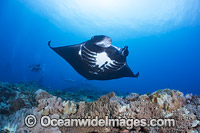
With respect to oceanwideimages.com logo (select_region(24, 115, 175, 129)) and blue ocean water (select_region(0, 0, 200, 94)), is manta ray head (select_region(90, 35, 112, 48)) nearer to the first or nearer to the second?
oceanwideimages.com logo (select_region(24, 115, 175, 129))

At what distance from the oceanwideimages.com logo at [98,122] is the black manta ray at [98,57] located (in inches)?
79.0

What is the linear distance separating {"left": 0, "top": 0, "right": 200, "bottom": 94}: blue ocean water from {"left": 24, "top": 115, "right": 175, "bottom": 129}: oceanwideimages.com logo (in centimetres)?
2027

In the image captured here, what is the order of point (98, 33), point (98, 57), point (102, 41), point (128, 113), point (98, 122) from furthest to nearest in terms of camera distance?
point (98, 33)
point (98, 57)
point (102, 41)
point (128, 113)
point (98, 122)

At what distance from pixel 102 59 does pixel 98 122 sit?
2.10 metres

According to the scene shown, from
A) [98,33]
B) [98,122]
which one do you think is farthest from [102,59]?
[98,33]

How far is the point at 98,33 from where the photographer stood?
57.6m

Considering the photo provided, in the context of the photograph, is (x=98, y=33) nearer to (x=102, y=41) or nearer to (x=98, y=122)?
(x=102, y=41)

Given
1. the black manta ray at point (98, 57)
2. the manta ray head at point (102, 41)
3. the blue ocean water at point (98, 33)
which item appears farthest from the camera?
the blue ocean water at point (98, 33)

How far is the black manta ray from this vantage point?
3.47m

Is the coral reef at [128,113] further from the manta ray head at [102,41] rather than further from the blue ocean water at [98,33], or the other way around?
the blue ocean water at [98,33]

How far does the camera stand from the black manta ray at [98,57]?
3.47 meters

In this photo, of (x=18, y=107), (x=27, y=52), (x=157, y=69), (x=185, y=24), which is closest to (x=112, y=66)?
(x=18, y=107)

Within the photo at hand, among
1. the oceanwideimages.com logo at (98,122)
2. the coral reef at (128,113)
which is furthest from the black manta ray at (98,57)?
the oceanwideimages.com logo at (98,122)

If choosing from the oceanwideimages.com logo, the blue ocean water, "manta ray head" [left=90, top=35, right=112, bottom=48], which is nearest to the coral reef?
the oceanwideimages.com logo
